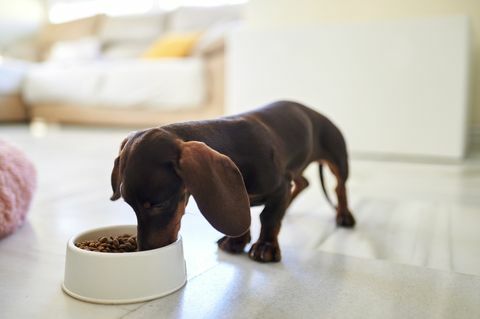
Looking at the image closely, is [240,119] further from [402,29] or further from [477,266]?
[402,29]

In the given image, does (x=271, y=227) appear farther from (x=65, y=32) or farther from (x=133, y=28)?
(x=65, y=32)

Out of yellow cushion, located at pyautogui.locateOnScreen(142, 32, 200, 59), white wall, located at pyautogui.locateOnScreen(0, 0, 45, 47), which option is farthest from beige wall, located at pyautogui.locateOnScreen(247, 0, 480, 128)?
white wall, located at pyautogui.locateOnScreen(0, 0, 45, 47)

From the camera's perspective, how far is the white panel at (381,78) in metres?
2.76

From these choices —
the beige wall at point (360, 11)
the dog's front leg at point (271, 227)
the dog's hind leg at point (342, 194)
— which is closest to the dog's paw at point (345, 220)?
the dog's hind leg at point (342, 194)

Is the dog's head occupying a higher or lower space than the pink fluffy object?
higher

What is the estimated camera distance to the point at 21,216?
4.69 feet

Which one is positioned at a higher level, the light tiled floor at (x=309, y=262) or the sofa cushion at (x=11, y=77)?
the light tiled floor at (x=309, y=262)

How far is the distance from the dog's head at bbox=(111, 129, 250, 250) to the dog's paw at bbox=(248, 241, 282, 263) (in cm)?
26

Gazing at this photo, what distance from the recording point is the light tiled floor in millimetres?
920

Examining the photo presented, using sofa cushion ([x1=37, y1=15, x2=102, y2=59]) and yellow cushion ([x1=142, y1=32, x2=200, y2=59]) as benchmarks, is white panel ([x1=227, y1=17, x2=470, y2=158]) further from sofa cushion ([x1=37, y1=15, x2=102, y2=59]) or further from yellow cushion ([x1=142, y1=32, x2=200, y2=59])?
sofa cushion ([x1=37, y1=15, x2=102, y2=59])

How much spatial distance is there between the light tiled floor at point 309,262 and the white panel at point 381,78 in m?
0.82

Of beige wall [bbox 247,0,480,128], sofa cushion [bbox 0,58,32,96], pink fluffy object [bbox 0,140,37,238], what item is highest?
beige wall [bbox 247,0,480,128]

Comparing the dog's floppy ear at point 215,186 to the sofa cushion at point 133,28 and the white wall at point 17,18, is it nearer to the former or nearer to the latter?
the sofa cushion at point 133,28

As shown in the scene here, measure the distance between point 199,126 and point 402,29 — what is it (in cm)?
209
